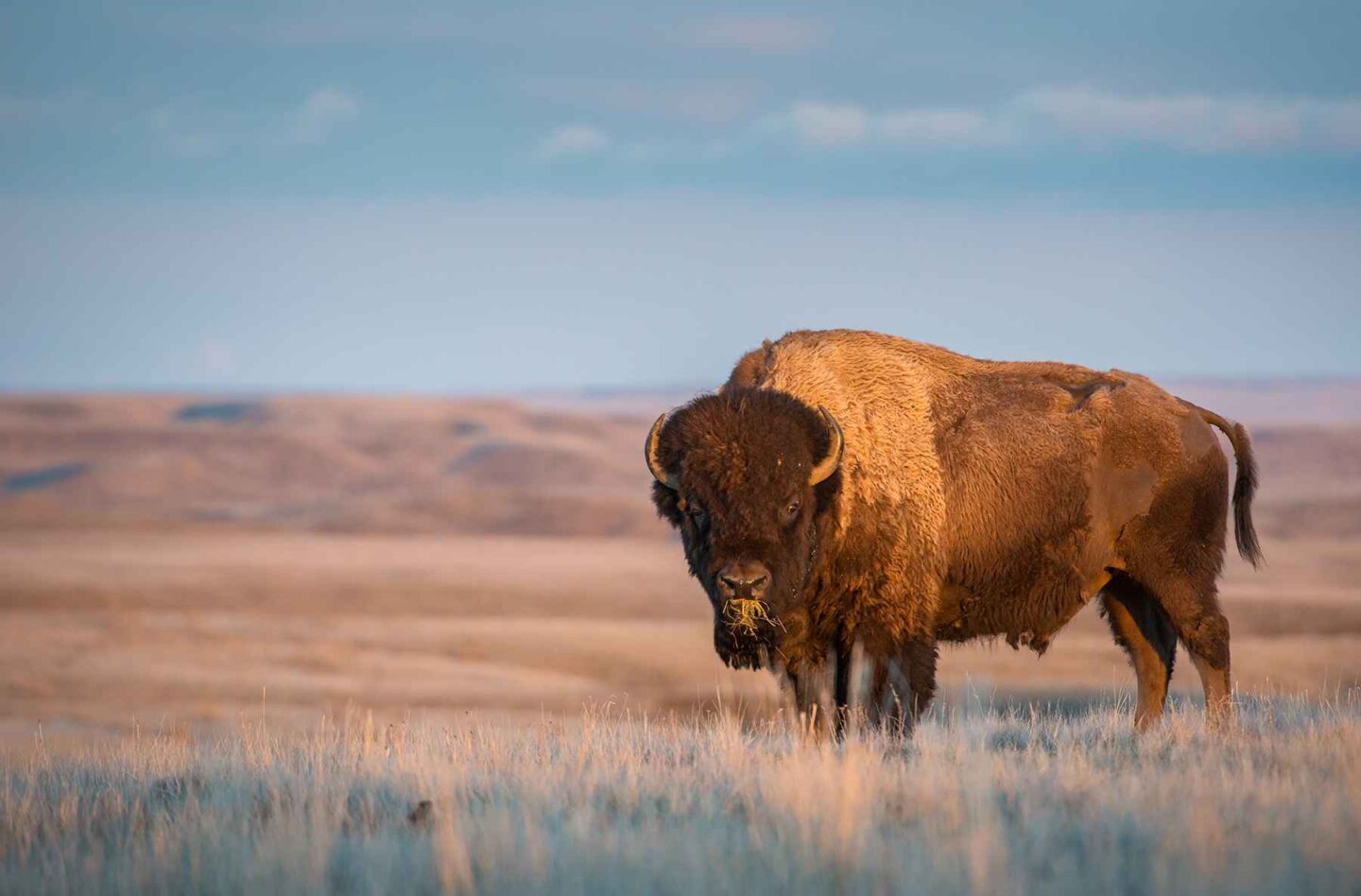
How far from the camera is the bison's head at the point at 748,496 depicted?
7977 mm

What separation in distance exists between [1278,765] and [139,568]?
4679 cm

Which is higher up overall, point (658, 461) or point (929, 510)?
point (658, 461)

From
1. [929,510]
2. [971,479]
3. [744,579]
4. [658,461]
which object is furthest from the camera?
[971,479]

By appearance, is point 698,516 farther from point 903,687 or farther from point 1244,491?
point 1244,491

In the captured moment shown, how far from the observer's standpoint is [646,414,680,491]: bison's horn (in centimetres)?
840

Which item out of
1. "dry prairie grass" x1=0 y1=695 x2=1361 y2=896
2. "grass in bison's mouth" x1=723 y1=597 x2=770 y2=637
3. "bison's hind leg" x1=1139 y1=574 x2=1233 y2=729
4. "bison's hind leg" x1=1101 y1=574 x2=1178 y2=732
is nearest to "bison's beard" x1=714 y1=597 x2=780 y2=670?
"grass in bison's mouth" x1=723 y1=597 x2=770 y2=637

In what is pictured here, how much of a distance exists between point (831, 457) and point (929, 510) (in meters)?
1.07

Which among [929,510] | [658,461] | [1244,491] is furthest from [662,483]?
[1244,491]

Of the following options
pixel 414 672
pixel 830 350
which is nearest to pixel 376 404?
pixel 414 672

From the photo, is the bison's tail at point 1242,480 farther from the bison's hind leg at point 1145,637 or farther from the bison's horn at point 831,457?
the bison's horn at point 831,457

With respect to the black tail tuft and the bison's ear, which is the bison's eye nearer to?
the bison's ear

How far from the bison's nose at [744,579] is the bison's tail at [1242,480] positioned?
14.0ft

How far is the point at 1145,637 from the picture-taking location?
1065 centimetres

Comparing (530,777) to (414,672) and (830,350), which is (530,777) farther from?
(414,672)
